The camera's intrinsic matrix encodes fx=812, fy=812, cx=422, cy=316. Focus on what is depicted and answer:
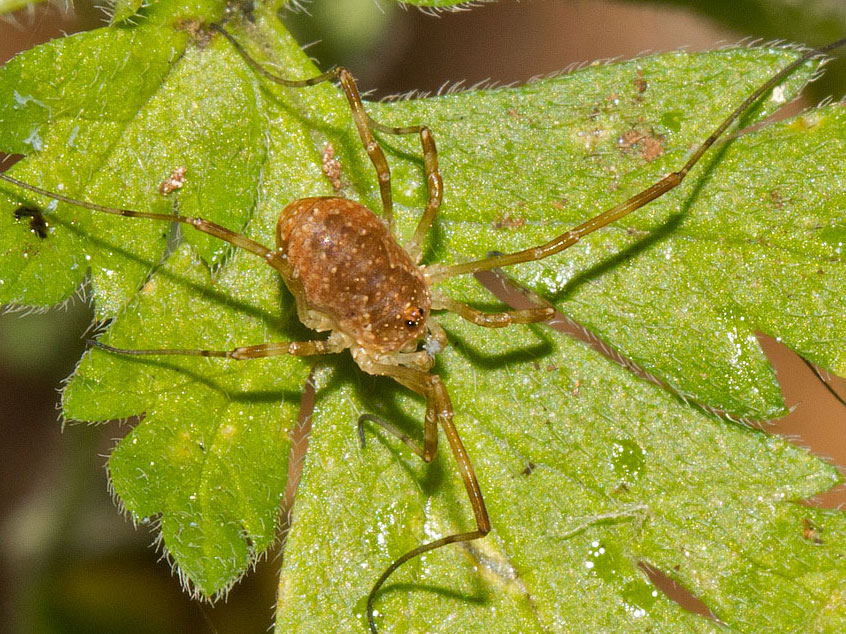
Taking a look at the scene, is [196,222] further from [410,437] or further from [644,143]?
[644,143]

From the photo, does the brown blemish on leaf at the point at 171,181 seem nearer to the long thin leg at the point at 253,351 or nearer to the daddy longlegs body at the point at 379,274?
the daddy longlegs body at the point at 379,274

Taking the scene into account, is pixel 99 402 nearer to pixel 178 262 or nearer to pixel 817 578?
pixel 178 262

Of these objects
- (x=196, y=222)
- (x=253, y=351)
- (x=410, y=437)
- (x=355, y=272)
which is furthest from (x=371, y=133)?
(x=410, y=437)

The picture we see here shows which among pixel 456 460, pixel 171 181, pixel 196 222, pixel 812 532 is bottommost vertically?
pixel 456 460

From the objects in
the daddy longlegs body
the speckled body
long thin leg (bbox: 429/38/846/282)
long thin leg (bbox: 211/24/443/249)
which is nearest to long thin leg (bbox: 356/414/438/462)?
the daddy longlegs body

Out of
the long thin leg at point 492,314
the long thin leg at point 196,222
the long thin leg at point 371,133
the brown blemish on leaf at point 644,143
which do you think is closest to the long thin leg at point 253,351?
the long thin leg at point 196,222

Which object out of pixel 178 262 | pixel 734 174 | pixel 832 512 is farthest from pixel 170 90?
pixel 832 512
